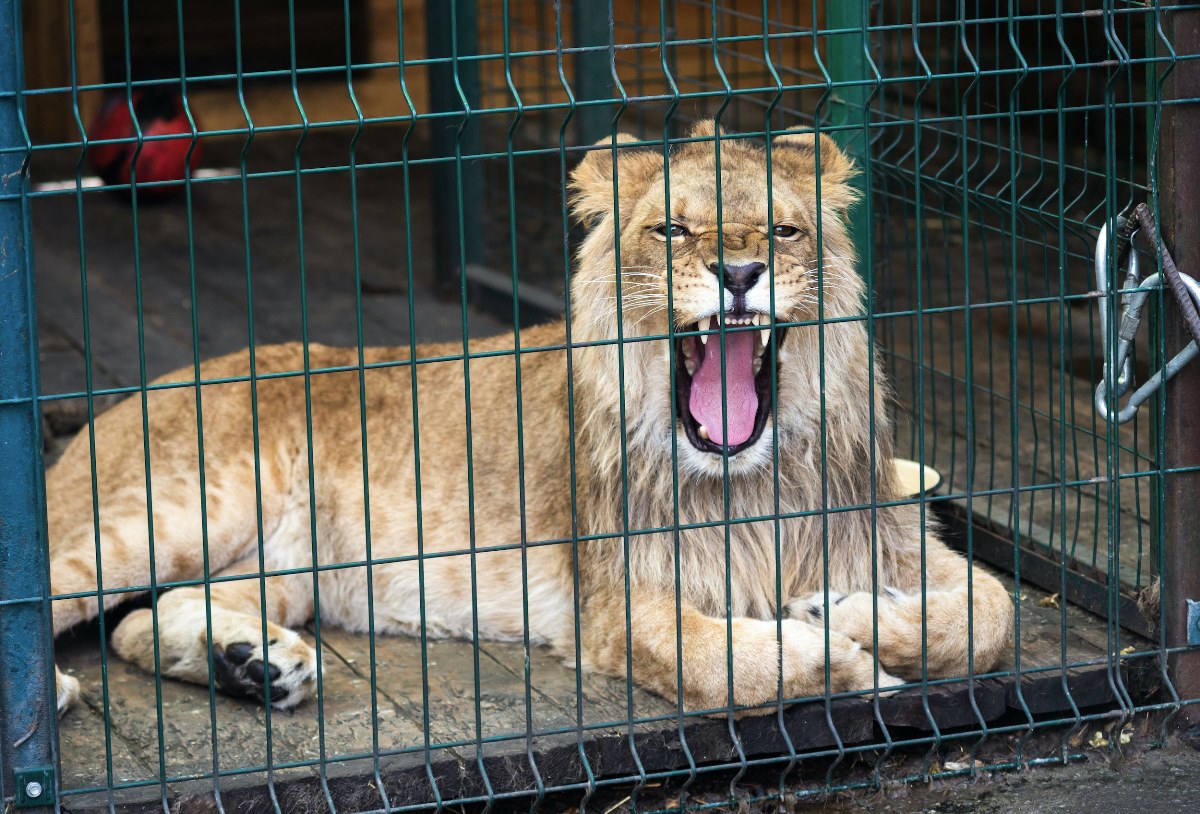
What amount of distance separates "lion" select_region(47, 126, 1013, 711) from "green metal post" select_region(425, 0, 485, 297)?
2682 mm

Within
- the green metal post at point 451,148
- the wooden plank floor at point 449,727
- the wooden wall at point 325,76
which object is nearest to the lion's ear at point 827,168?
the wooden plank floor at point 449,727

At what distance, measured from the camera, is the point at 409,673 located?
161 inches

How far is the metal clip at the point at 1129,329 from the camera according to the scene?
3.64 m

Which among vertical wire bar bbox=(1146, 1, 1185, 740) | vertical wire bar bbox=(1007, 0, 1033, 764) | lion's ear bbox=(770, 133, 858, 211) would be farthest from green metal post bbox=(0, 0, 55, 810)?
vertical wire bar bbox=(1146, 1, 1185, 740)

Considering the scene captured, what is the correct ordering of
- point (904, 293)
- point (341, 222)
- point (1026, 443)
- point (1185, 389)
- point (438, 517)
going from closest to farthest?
point (1185, 389) → point (438, 517) → point (1026, 443) → point (904, 293) → point (341, 222)

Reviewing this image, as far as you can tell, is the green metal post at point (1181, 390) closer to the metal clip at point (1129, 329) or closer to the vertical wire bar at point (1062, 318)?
the metal clip at point (1129, 329)

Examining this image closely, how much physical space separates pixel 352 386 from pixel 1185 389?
2.28 m

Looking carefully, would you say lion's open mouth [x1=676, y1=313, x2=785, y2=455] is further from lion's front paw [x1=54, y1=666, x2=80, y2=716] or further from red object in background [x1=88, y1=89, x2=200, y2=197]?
red object in background [x1=88, y1=89, x2=200, y2=197]

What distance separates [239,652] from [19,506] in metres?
0.79

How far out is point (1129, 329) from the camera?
12.0 ft

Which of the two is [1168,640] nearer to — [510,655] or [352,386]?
[510,655]

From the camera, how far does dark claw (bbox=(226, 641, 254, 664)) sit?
12.4 ft

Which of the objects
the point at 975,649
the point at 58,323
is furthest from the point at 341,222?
the point at 975,649

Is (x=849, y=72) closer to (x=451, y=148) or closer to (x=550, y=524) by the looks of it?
(x=550, y=524)
